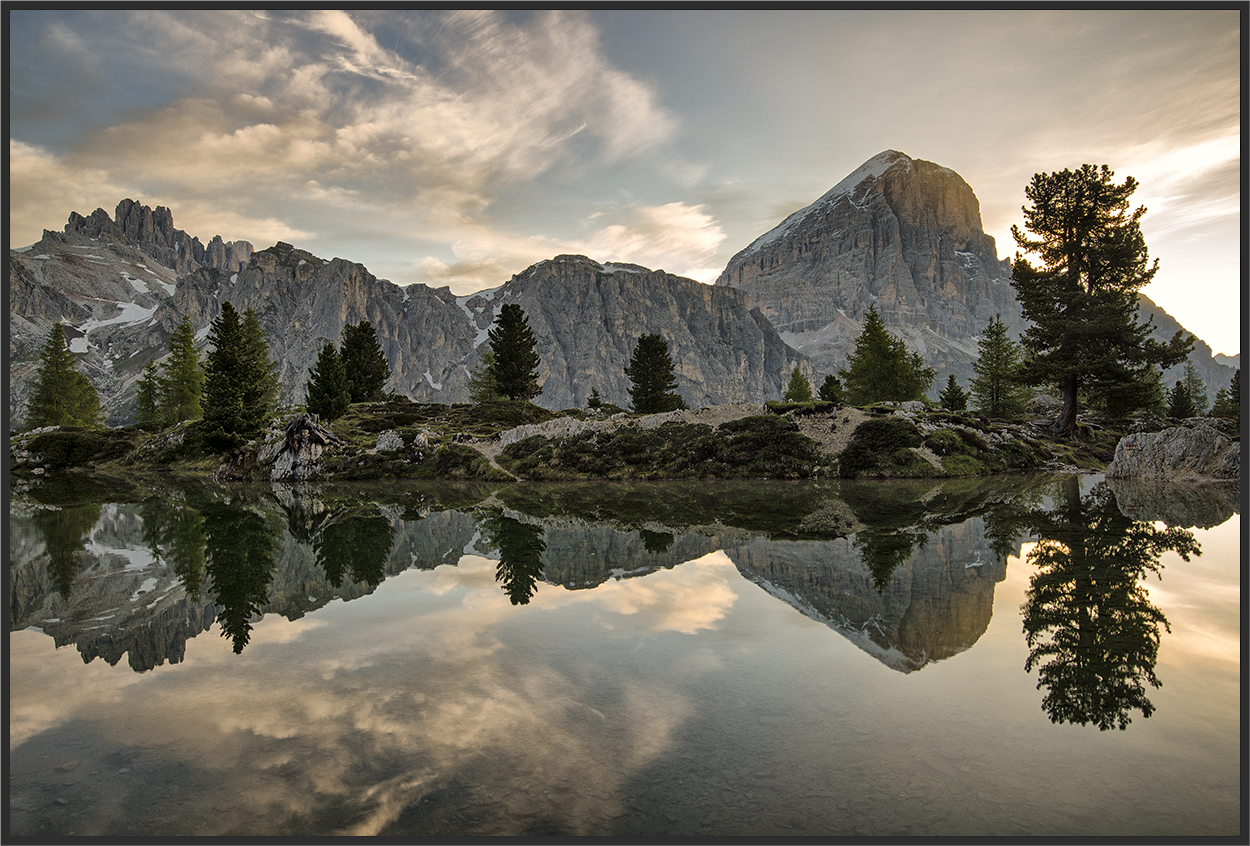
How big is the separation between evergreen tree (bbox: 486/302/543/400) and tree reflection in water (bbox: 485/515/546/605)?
55574mm

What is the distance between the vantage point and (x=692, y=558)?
14547 millimetres

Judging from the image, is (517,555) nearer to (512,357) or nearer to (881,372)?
(512,357)

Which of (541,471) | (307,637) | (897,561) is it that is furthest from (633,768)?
(541,471)

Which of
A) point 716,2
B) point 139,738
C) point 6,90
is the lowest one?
point 139,738

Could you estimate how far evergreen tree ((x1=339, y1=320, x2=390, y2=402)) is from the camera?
3406 inches

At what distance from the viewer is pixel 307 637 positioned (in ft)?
30.3

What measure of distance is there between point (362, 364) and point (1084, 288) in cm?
8476

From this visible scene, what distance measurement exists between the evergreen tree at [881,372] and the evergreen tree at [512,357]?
39.8 m

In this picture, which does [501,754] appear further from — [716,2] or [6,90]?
[6,90]

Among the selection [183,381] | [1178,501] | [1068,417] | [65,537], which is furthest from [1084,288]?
[183,381]

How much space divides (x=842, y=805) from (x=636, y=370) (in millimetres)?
74134

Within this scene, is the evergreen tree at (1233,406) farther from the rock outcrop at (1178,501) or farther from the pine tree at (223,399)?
the pine tree at (223,399)

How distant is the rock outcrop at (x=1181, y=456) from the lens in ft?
102

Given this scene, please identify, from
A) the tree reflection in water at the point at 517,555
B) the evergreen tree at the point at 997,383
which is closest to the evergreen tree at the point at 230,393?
the tree reflection in water at the point at 517,555
